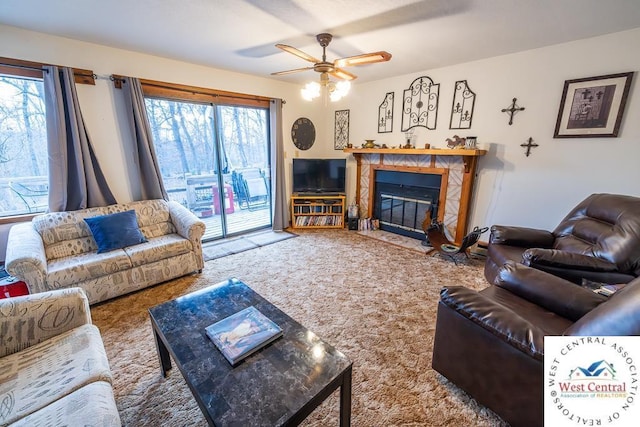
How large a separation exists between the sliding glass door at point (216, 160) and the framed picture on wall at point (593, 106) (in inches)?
151

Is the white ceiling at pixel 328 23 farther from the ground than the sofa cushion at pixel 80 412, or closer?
farther from the ground

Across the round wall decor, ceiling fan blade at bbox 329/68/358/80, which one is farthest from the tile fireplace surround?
ceiling fan blade at bbox 329/68/358/80

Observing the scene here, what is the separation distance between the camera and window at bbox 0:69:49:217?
8.35 ft

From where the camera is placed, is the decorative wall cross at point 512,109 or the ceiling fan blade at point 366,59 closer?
the ceiling fan blade at point 366,59

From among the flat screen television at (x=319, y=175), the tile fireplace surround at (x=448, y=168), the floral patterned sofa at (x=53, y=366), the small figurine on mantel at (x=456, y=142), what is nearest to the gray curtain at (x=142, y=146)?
the floral patterned sofa at (x=53, y=366)

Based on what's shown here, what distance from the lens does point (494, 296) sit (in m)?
1.69

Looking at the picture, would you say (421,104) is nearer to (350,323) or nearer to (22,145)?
(350,323)

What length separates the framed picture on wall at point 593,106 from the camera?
2.47m

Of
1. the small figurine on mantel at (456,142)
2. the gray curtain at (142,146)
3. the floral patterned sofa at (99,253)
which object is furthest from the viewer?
the small figurine on mantel at (456,142)

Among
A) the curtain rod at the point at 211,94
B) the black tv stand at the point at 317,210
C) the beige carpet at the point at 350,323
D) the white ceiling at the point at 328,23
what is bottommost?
the beige carpet at the point at 350,323

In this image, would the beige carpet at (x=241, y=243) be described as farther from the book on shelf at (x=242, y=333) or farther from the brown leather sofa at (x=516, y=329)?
the brown leather sofa at (x=516, y=329)

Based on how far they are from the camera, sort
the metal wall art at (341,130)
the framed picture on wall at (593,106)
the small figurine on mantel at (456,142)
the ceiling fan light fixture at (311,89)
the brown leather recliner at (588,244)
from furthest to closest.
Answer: the metal wall art at (341,130) → the small figurine on mantel at (456,142) → the framed picture on wall at (593,106) → the ceiling fan light fixture at (311,89) → the brown leather recliner at (588,244)

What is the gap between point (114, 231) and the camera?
263 cm

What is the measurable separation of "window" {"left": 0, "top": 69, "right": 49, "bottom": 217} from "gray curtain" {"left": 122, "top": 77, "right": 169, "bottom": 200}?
0.73 meters
